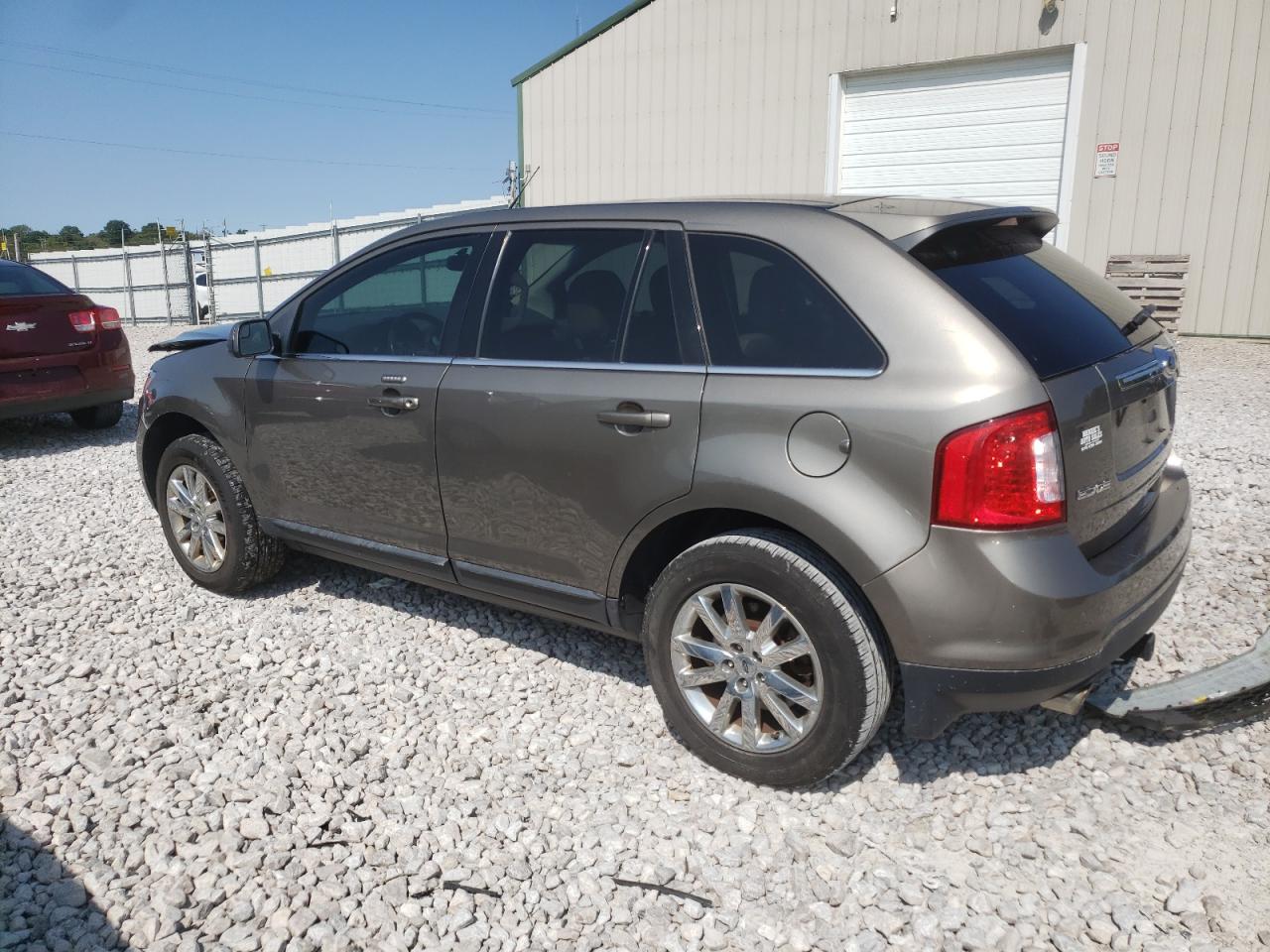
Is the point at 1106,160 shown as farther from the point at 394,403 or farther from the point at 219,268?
the point at 219,268

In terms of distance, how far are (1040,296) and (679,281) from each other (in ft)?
3.56

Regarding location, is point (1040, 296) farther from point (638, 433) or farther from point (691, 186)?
point (691, 186)

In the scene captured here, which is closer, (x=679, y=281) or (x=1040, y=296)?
(x=1040, y=296)

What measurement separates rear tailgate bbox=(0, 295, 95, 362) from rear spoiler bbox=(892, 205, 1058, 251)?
24.7 feet

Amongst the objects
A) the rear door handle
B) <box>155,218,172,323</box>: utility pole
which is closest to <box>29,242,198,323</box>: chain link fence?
<box>155,218,172,323</box>: utility pole

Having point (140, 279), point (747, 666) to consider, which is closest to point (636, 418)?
point (747, 666)

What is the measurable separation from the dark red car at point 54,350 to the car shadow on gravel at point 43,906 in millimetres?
6112

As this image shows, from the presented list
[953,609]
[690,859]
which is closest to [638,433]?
[953,609]

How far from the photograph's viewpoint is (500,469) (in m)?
3.31

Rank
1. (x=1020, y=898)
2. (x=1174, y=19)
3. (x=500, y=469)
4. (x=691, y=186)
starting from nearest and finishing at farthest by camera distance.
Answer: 1. (x=1020, y=898)
2. (x=500, y=469)
3. (x=1174, y=19)
4. (x=691, y=186)

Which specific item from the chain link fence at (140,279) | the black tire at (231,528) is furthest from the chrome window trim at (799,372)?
the chain link fence at (140,279)

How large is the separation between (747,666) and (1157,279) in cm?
1105

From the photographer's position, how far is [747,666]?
2.83 m

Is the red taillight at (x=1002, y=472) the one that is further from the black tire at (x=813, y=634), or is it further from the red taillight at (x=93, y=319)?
the red taillight at (x=93, y=319)
